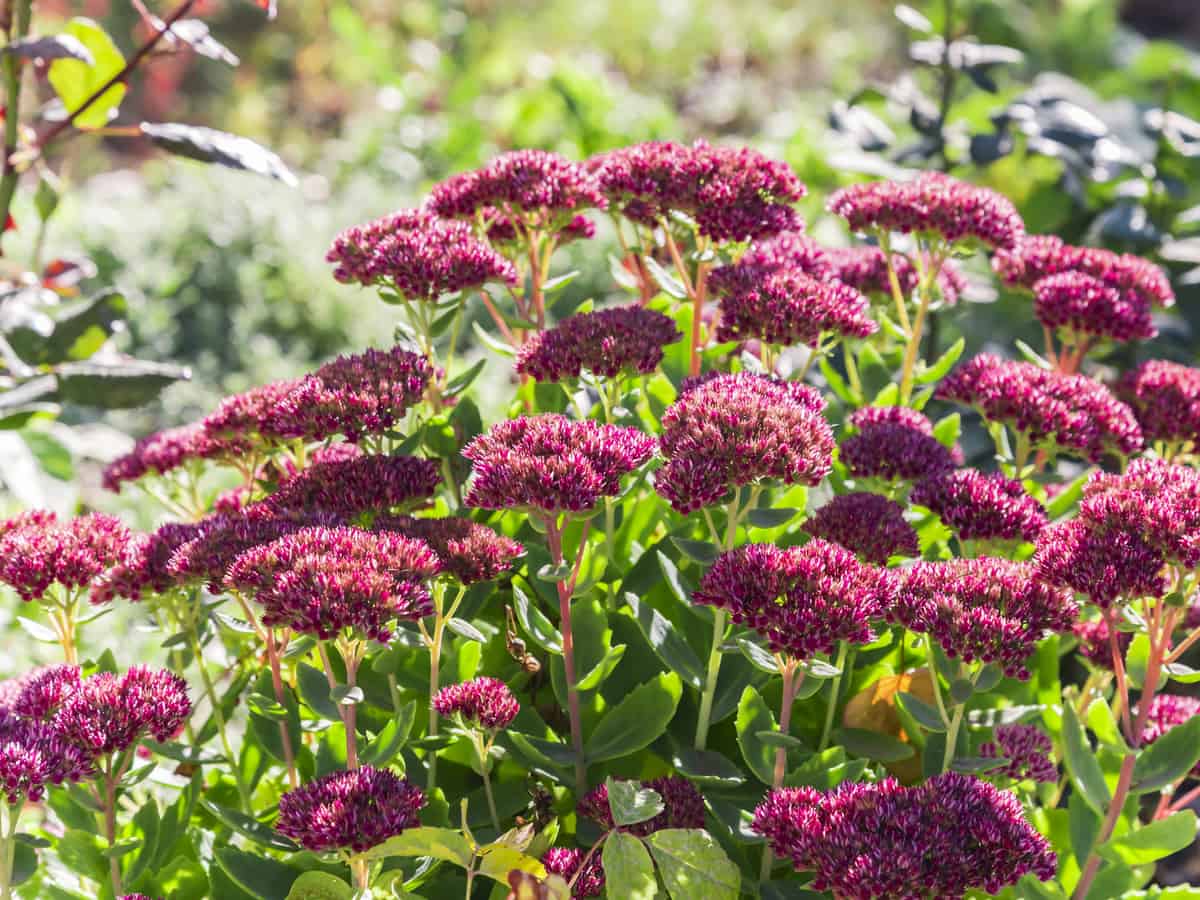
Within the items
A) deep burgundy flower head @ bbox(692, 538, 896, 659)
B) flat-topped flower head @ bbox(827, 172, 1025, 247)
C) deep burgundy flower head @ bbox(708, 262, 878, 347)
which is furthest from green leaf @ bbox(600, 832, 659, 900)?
flat-topped flower head @ bbox(827, 172, 1025, 247)

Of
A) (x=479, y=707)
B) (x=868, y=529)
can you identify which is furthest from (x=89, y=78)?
(x=868, y=529)

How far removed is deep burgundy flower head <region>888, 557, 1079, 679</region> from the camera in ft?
4.73

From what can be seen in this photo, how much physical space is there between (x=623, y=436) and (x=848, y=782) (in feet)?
1.56

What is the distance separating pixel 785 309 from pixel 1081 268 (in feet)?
2.46

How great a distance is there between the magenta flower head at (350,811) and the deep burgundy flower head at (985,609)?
24.0 inches

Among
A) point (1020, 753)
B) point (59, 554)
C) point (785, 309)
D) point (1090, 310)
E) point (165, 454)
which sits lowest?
point (1020, 753)

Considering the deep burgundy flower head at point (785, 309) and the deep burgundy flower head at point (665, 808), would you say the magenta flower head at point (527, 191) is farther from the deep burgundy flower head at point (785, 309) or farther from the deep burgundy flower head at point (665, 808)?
the deep burgundy flower head at point (665, 808)

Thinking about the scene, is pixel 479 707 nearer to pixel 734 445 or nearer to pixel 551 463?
pixel 551 463

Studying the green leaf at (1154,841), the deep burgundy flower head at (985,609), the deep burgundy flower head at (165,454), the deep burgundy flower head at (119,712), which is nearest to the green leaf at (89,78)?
the deep burgundy flower head at (165,454)

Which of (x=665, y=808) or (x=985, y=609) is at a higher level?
(x=985, y=609)

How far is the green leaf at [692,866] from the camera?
143 centimetres

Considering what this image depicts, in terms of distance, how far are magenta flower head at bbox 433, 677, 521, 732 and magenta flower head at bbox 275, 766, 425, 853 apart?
0.38 feet

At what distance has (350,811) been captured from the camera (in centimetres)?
135

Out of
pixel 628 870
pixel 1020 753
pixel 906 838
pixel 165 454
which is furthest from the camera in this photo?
pixel 165 454
